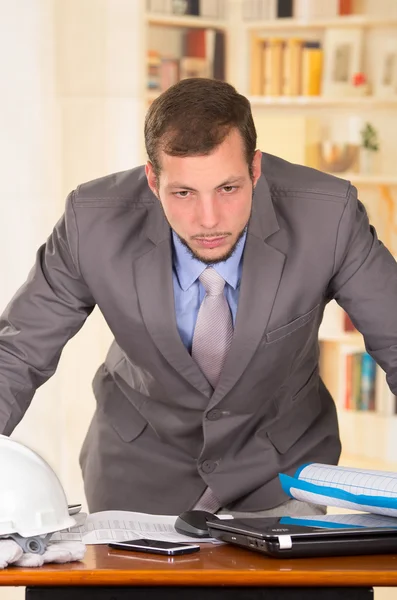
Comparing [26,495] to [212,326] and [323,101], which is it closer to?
[212,326]

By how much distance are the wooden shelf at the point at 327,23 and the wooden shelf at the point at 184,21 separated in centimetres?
16

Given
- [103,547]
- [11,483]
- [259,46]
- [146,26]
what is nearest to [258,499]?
[103,547]

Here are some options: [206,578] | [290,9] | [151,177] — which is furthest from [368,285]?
[290,9]

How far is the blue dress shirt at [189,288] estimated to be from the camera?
1934 millimetres

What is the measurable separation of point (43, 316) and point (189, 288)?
29 centimetres

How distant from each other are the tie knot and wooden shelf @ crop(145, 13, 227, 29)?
3001mm

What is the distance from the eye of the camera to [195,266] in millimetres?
1922

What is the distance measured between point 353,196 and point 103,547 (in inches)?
33.8

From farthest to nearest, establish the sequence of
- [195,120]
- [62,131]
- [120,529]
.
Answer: [62,131]
[195,120]
[120,529]

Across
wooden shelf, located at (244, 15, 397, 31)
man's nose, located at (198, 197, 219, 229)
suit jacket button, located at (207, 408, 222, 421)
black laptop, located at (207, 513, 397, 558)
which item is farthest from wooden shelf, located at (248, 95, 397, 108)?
black laptop, located at (207, 513, 397, 558)

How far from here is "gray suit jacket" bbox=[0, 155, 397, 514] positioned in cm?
190

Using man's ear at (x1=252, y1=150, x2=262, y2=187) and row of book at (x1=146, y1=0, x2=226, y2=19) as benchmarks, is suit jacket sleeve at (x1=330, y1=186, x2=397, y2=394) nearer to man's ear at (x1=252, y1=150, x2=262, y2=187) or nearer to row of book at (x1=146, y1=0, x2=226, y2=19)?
man's ear at (x1=252, y1=150, x2=262, y2=187)

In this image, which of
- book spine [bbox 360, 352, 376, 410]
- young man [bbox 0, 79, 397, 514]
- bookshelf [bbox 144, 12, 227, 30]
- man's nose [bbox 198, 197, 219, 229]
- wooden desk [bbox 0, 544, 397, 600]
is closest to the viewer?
wooden desk [bbox 0, 544, 397, 600]

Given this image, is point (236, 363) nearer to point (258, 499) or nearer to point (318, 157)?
point (258, 499)
